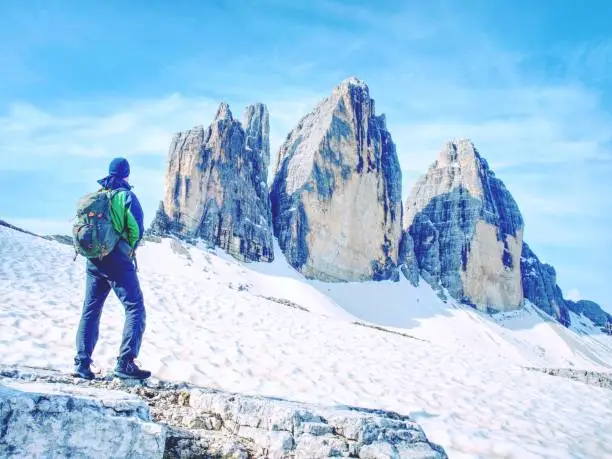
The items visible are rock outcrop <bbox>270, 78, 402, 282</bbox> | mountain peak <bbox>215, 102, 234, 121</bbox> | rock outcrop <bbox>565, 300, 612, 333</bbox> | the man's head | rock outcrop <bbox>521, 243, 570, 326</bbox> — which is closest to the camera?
the man's head

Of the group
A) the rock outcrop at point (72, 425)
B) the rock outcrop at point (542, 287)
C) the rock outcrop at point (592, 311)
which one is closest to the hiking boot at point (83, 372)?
the rock outcrop at point (72, 425)

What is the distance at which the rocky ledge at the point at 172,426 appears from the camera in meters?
2.48

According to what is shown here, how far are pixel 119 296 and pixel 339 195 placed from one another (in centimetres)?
4606

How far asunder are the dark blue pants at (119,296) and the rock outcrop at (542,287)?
7300 cm

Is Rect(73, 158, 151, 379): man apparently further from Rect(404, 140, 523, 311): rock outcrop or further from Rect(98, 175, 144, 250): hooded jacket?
Rect(404, 140, 523, 311): rock outcrop

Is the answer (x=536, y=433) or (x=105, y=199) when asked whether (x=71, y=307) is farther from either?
(x=536, y=433)

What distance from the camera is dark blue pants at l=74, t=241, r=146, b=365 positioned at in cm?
473

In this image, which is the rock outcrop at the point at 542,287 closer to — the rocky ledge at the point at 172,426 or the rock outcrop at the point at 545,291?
the rock outcrop at the point at 545,291

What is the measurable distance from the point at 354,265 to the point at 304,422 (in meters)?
46.7

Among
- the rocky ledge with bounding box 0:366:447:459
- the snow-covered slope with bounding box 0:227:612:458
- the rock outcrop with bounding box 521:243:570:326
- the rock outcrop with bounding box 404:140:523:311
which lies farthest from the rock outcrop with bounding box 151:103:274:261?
the rock outcrop with bounding box 521:243:570:326

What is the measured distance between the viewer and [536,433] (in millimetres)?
6691

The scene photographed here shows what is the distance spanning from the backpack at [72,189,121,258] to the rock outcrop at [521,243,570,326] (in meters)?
73.3

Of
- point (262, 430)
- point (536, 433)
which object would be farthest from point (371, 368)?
point (262, 430)

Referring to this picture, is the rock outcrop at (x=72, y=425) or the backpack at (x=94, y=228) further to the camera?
the backpack at (x=94, y=228)
